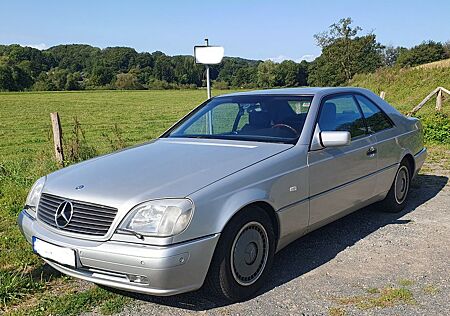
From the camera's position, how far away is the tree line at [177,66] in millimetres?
62531

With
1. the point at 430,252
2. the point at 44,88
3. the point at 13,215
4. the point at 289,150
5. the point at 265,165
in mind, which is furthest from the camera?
the point at 44,88

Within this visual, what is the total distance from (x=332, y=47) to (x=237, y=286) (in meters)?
62.6

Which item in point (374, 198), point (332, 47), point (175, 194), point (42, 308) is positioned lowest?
point (42, 308)

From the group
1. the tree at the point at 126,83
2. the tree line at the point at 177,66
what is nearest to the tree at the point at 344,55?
the tree line at the point at 177,66

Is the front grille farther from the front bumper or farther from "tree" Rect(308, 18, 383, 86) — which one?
"tree" Rect(308, 18, 383, 86)

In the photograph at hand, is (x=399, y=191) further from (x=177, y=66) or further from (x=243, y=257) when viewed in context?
(x=177, y=66)

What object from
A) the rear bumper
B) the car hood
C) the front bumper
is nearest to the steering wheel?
the car hood

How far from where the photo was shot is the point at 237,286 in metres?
3.41

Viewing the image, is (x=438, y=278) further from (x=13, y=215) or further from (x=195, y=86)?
(x=195, y=86)

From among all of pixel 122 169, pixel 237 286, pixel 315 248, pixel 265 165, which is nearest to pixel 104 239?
pixel 122 169

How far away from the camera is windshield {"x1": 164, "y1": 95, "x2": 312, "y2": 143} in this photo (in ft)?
14.1

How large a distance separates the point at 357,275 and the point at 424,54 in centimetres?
7144

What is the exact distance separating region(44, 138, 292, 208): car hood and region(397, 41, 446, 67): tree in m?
68.9

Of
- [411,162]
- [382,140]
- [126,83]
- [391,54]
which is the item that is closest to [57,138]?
[382,140]
